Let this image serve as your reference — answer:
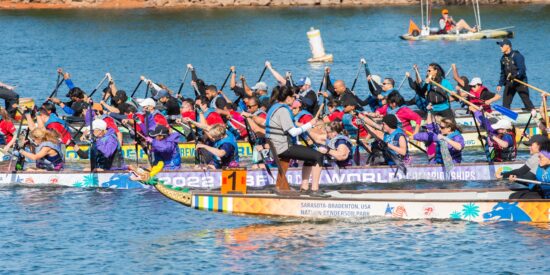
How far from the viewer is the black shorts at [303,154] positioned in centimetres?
2572

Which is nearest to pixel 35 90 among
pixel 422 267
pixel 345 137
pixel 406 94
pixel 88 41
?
pixel 406 94

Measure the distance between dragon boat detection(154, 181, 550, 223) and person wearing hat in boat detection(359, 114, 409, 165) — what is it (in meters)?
3.16

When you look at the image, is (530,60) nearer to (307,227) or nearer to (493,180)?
(493,180)

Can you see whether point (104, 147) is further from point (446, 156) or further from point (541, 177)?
point (541, 177)

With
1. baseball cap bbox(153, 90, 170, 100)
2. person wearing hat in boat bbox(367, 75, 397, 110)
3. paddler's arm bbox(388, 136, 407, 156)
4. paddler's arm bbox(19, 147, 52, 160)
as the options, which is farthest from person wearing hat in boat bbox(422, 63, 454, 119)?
paddler's arm bbox(19, 147, 52, 160)

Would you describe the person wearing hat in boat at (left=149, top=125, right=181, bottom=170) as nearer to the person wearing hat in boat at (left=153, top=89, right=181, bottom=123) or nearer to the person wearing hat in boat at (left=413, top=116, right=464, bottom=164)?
the person wearing hat in boat at (left=153, top=89, right=181, bottom=123)

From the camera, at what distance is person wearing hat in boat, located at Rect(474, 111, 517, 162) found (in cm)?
2980

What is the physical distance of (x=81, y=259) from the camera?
24.9 m

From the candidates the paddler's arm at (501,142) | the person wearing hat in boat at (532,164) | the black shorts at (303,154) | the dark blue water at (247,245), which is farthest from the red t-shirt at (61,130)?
the person wearing hat in boat at (532,164)

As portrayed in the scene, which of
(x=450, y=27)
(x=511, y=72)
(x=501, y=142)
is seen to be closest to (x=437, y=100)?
(x=511, y=72)

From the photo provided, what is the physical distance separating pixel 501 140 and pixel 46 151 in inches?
430

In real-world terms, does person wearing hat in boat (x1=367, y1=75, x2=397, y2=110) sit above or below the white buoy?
below

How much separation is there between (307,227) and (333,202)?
2.84 ft

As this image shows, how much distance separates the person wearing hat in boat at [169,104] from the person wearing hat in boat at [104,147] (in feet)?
17.9
